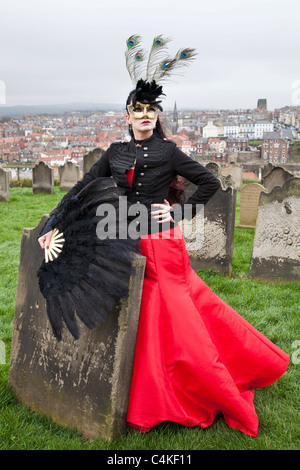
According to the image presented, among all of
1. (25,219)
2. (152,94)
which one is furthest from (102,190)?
(25,219)

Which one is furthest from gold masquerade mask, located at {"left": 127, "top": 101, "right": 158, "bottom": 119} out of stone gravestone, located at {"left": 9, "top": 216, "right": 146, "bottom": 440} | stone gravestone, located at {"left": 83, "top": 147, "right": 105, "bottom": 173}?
stone gravestone, located at {"left": 83, "top": 147, "right": 105, "bottom": 173}

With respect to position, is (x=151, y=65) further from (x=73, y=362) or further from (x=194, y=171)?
(x=73, y=362)

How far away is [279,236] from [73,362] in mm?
4094

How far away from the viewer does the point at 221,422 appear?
2.94 m

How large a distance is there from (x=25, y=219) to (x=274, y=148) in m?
26.1

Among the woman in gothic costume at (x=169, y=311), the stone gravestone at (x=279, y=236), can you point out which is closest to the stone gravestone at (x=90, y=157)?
the stone gravestone at (x=279, y=236)

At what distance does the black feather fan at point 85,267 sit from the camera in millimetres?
2484

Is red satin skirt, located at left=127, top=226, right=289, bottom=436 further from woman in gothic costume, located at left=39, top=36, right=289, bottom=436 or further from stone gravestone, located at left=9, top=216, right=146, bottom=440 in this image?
stone gravestone, located at left=9, top=216, right=146, bottom=440

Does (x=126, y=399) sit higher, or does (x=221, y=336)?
(x=221, y=336)

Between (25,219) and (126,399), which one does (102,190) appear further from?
(25,219)

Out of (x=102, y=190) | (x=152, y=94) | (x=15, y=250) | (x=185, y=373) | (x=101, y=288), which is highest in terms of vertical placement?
(x=152, y=94)

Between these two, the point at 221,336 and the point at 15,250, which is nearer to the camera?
the point at 221,336

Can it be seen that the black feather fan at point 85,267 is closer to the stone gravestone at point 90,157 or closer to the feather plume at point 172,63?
the feather plume at point 172,63

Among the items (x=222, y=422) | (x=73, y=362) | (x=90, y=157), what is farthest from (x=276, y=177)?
(x=73, y=362)
